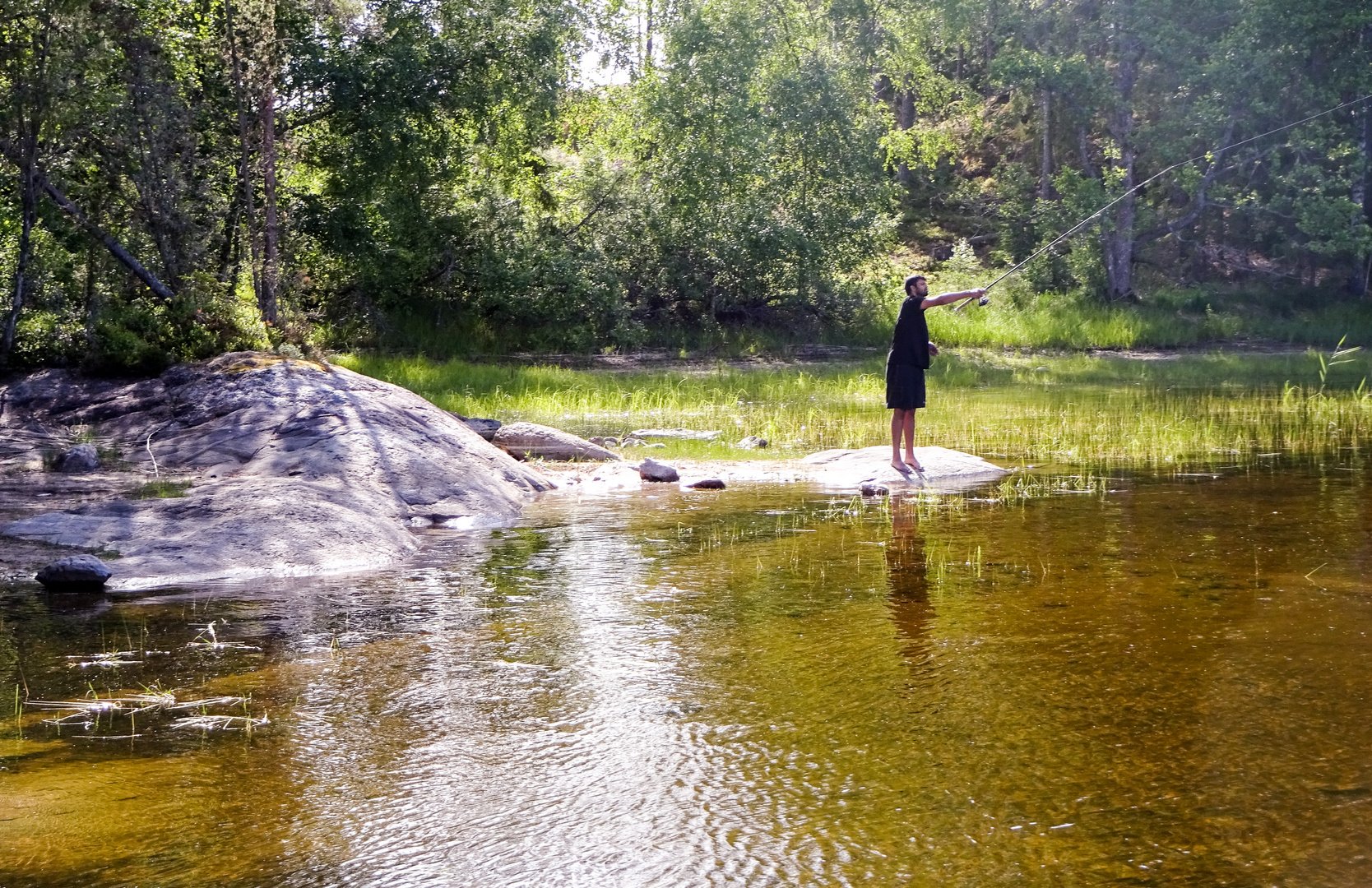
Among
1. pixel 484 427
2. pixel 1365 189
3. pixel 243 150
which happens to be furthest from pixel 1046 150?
pixel 484 427

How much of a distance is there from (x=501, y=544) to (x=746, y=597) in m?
2.69

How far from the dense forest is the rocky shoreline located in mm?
2025

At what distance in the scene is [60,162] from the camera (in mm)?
17781

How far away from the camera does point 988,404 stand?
69.2 feet

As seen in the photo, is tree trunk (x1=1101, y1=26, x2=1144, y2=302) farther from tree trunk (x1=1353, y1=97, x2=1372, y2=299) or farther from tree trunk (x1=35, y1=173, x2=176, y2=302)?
tree trunk (x1=35, y1=173, x2=176, y2=302)

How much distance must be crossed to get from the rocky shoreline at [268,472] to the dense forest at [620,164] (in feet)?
6.65

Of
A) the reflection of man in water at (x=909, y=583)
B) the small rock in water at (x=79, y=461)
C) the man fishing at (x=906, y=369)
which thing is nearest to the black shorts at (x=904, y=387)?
the man fishing at (x=906, y=369)

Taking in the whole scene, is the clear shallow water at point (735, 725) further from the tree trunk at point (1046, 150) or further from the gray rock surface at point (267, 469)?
the tree trunk at point (1046, 150)

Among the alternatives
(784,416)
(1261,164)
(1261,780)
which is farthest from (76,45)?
(1261,164)

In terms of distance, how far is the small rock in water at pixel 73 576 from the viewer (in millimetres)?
7707

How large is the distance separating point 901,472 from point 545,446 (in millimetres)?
4255

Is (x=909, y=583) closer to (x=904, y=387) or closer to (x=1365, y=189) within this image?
(x=904, y=387)

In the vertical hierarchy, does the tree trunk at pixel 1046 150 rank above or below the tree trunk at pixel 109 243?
above

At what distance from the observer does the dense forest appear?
1806 cm
